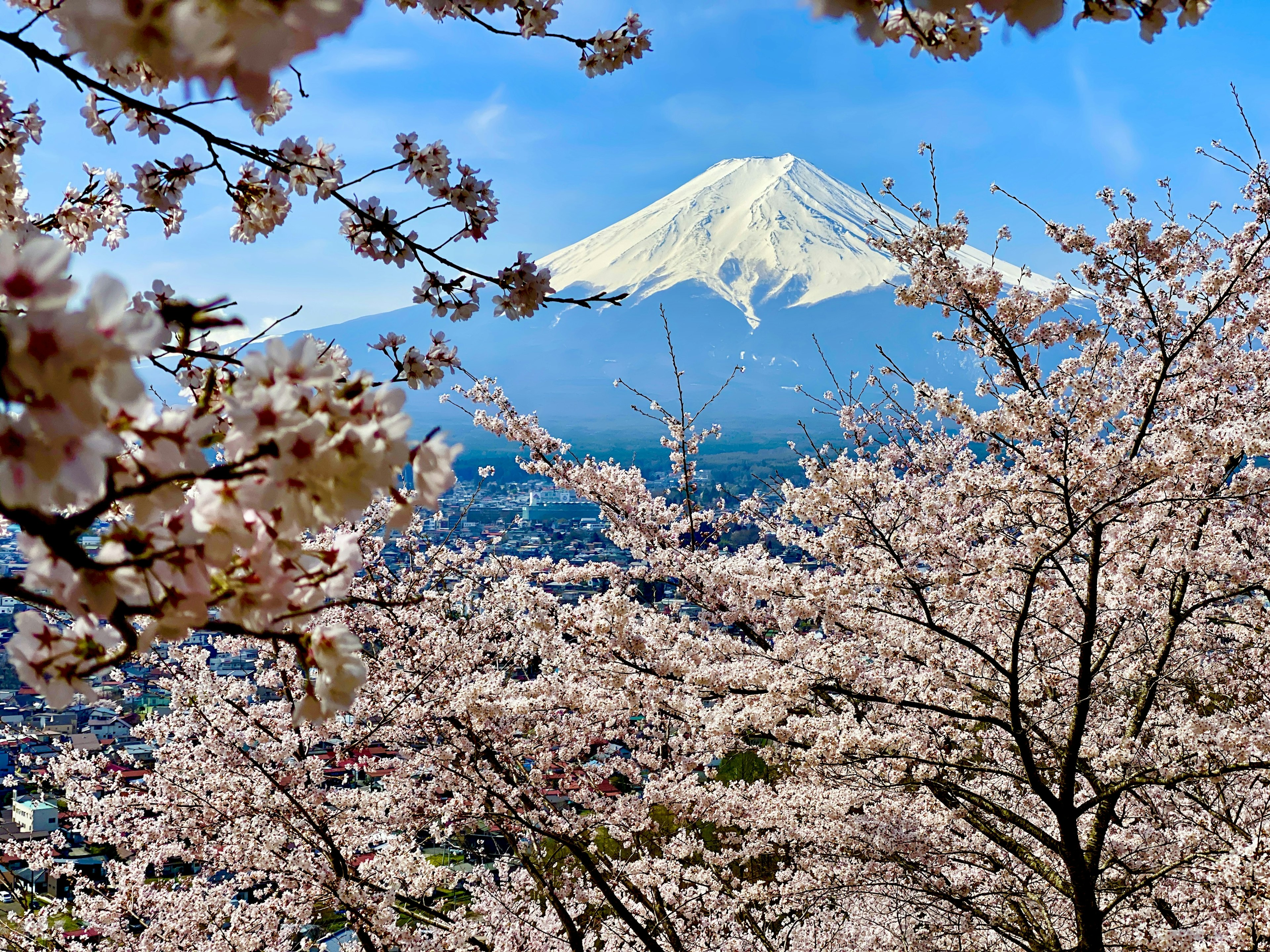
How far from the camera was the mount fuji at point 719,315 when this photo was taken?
341 ft

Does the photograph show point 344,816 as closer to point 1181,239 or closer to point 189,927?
point 189,927

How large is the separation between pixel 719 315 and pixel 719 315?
0.16 meters

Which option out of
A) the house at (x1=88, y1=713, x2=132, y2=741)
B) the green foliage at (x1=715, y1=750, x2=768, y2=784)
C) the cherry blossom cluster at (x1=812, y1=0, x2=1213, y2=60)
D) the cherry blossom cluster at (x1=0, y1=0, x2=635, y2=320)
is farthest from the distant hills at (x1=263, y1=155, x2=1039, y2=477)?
the cherry blossom cluster at (x1=812, y1=0, x2=1213, y2=60)

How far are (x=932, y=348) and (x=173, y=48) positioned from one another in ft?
427

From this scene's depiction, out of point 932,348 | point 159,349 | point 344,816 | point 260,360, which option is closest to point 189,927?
point 344,816

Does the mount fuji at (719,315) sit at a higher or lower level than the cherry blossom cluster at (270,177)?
higher

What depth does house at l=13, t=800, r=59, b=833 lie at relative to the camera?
656 centimetres

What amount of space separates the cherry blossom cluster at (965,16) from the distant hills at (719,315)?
89.1 metres

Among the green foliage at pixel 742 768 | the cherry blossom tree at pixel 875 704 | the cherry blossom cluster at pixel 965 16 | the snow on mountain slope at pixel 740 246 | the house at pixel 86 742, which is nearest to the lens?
the cherry blossom cluster at pixel 965 16

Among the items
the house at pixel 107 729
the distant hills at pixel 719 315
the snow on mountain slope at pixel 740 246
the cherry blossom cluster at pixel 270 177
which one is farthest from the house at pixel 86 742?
the snow on mountain slope at pixel 740 246

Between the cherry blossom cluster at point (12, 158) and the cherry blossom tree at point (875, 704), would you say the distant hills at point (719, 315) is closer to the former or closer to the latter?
the cherry blossom tree at point (875, 704)

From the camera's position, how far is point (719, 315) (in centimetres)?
13288

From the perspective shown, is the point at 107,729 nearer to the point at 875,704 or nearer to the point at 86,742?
the point at 86,742

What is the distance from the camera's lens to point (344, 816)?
534 centimetres
